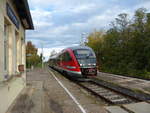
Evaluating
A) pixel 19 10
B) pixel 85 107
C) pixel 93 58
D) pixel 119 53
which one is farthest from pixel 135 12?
pixel 85 107

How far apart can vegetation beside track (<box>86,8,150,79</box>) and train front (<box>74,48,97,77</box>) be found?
1355cm

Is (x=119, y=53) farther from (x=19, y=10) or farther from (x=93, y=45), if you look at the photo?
(x=19, y=10)

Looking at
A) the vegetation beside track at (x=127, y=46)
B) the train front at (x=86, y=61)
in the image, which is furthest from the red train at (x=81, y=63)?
the vegetation beside track at (x=127, y=46)

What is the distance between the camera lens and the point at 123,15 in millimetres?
42688

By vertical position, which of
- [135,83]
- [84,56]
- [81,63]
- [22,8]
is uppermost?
[22,8]

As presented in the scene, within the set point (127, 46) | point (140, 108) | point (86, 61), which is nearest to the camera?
point (140, 108)

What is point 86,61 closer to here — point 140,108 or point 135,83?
point 135,83

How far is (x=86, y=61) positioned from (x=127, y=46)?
25.4 meters

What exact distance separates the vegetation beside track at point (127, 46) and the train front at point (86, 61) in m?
13.5

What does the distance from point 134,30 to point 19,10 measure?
99.1ft

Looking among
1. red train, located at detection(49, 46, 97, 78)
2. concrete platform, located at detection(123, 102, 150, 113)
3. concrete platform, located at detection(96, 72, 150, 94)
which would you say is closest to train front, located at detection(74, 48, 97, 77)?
red train, located at detection(49, 46, 97, 78)

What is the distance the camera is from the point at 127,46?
40000mm

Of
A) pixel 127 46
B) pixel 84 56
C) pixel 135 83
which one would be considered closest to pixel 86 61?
pixel 84 56

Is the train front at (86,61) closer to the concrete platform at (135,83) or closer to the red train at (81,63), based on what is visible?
the red train at (81,63)
